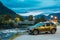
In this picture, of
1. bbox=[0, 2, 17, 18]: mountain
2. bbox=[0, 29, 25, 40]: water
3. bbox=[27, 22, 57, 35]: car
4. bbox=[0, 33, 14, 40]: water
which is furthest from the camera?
bbox=[27, 22, 57, 35]: car

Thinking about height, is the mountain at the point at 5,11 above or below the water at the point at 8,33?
above

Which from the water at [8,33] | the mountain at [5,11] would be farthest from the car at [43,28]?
the mountain at [5,11]

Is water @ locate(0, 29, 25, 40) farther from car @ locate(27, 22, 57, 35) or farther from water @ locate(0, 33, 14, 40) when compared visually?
car @ locate(27, 22, 57, 35)

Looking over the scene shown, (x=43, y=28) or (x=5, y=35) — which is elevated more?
(x=43, y=28)

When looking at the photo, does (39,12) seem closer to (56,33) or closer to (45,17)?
(45,17)

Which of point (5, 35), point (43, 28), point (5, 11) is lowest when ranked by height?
point (5, 35)

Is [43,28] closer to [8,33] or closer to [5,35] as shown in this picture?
[8,33]

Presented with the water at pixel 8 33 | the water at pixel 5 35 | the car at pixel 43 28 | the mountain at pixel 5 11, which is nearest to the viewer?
the water at pixel 5 35

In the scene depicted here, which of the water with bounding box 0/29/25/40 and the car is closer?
the water with bounding box 0/29/25/40

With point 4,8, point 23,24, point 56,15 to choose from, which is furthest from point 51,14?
point 4,8

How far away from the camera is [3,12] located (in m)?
11.4

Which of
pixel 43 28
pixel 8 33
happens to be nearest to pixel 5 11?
pixel 8 33

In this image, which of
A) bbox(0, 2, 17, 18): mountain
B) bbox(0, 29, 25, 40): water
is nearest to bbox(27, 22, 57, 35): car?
bbox(0, 29, 25, 40): water

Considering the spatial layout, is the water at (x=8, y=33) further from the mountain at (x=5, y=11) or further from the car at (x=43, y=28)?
the car at (x=43, y=28)
